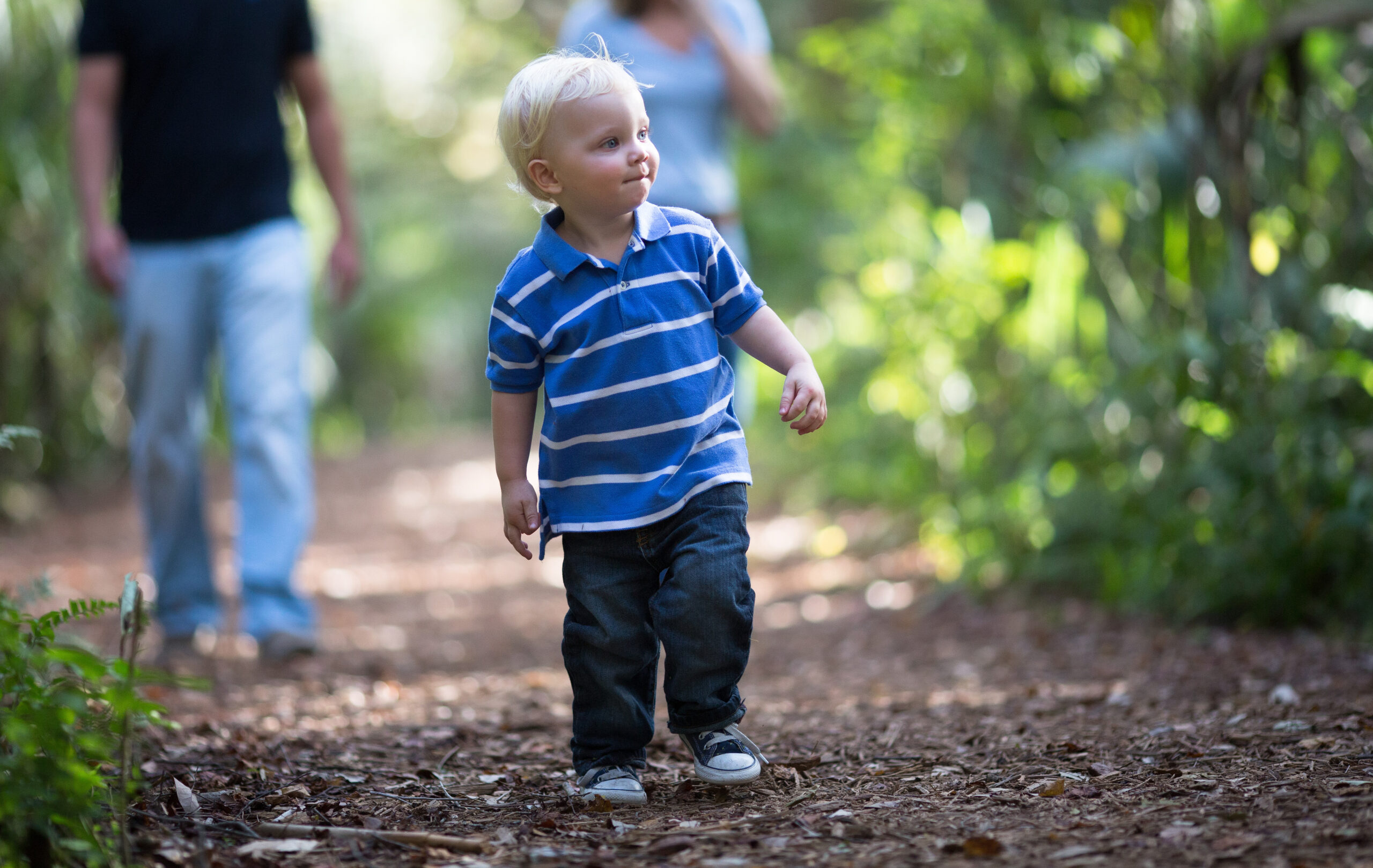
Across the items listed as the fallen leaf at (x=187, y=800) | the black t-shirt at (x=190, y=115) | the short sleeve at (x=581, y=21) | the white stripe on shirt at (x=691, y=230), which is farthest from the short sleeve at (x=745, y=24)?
the fallen leaf at (x=187, y=800)

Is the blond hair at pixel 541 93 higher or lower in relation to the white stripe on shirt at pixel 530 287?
higher

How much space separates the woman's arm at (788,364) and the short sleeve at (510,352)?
38 centimetres

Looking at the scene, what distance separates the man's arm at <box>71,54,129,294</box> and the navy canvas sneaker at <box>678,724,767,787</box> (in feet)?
8.75

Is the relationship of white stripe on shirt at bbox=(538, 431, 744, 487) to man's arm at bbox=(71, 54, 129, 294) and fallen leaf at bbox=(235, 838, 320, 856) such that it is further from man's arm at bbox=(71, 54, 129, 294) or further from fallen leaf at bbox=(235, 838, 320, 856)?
man's arm at bbox=(71, 54, 129, 294)

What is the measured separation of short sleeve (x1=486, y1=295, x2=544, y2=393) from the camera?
214 cm

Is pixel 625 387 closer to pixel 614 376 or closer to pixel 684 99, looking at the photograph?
pixel 614 376

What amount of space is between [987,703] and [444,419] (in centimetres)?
2575

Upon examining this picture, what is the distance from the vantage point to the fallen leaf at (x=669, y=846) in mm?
1793

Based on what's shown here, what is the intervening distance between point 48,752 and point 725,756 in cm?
103

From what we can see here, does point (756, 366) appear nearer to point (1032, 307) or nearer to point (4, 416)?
point (1032, 307)

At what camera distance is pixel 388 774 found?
232cm

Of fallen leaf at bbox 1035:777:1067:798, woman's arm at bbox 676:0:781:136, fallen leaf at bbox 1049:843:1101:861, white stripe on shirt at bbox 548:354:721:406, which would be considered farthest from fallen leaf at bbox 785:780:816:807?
woman's arm at bbox 676:0:781:136

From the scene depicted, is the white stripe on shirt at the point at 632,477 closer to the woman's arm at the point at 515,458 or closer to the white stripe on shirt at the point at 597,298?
the woman's arm at the point at 515,458

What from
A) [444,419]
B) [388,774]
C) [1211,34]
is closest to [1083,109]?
[1211,34]
